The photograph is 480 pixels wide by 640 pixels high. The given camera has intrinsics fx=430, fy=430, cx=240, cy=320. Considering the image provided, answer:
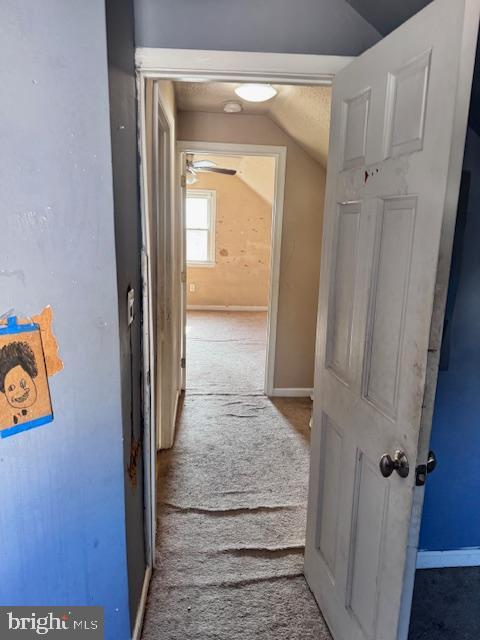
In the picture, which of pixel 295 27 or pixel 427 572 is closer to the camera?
pixel 295 27

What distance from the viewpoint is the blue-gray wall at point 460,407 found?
1554mm

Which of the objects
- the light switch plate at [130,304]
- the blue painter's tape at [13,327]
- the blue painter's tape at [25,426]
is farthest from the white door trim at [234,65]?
the blue painter's tape at [25,426]

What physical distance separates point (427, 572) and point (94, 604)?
1.37 meters

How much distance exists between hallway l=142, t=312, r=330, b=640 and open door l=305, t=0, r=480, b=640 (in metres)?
0.24

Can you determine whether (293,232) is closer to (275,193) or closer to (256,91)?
(275,193)

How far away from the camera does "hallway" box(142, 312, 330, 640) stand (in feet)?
5.18

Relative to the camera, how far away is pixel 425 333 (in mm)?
975

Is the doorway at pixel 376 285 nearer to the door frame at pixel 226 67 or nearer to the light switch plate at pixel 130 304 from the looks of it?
the door frame at pixel 226 67

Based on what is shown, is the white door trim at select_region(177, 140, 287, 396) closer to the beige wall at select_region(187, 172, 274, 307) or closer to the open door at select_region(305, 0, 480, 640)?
the open door at select_region(305, 0, 480, 640)

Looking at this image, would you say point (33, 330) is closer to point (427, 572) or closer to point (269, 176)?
point (427, 572)

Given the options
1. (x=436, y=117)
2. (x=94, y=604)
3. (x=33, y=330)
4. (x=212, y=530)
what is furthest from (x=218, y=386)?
(x=436, y=117)

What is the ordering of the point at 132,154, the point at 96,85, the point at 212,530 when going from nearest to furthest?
1. the point at 96,85
2. the point at 132,154
3. the point at 212,530

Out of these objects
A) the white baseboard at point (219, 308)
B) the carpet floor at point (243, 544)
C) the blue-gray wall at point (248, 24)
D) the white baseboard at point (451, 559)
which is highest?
the blue-gray wall at point (248, 24)

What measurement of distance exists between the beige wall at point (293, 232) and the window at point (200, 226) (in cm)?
367
